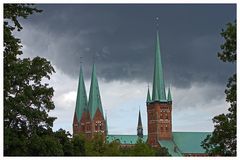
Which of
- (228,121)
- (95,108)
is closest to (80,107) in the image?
(95,108)

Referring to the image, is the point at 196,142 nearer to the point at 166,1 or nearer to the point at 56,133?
the point at 56,133

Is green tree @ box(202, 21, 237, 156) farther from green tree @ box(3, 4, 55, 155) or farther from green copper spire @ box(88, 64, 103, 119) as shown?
green copper spire @ box(88, 64, 103, 119)

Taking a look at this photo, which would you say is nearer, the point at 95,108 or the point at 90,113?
the point at 95,108

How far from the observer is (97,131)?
86312 mm

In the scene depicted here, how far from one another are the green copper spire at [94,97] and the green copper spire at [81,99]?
0.85 meters

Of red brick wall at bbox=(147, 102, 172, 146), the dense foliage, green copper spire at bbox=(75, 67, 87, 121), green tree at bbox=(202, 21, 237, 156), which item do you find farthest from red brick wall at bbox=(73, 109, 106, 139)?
green tree at bbox=(202, 21, 237, 156)

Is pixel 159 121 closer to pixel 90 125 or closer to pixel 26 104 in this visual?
pixel 90 125

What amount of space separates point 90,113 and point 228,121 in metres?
71.6

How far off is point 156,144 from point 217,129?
7853 cm

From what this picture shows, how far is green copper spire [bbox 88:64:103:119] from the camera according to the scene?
7925cm

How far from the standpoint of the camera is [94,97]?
81.3m

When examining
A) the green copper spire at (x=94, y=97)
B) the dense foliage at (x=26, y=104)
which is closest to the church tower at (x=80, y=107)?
the green copper spire at (x=94, y=97)

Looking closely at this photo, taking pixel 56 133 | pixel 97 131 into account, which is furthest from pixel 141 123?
pixel 56 133

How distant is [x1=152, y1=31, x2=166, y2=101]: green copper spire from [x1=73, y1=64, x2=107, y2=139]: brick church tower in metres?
9.30
